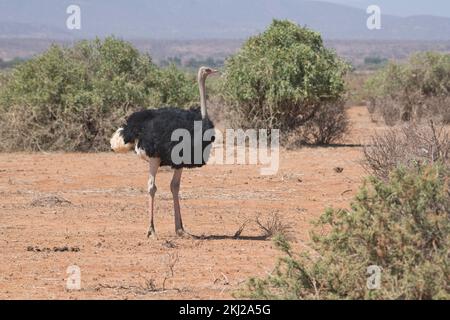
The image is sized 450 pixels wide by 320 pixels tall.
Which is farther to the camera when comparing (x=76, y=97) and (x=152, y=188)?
(x=76, y=97)

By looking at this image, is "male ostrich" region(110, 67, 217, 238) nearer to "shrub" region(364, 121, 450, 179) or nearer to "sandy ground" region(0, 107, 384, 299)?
"sandy ground" region(0, 107, 384, 299)

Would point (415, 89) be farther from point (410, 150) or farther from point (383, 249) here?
point (383, 249)

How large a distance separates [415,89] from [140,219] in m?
16.6

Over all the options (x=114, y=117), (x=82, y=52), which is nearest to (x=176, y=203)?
(x=114, y=117)

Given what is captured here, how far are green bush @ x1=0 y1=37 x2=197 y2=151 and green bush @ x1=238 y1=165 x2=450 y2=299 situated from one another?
12.1m

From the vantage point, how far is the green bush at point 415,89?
82.4 feet

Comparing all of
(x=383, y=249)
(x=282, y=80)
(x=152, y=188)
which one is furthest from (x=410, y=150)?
(x=282, y=80)

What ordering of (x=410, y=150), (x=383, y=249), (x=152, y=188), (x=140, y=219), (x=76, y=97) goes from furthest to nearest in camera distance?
(x=76, y=97), (x=140, y=219), (x=152, y=188), (x=410, y=150), (x=383, y=249)

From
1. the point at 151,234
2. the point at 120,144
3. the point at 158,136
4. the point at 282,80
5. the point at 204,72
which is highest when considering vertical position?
the point at 204,72

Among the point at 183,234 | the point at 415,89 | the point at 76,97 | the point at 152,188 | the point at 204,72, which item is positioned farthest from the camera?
the point at 415,89

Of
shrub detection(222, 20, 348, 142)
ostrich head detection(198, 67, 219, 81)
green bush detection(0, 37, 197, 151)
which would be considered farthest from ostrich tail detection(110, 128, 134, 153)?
shrub detection(222, 20, 348, 142)

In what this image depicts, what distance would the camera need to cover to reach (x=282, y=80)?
1889cm

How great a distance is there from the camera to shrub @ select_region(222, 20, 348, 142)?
744 inches

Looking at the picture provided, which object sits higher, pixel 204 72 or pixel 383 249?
pixel 204 72
